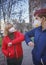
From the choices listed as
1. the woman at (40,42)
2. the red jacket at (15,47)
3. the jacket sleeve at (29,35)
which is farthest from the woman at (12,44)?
the woman at (40,42)

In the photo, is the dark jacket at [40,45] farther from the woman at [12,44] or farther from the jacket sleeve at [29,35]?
the woman at [12,44]

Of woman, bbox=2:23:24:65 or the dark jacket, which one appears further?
woman, bbox=2:23:24:65

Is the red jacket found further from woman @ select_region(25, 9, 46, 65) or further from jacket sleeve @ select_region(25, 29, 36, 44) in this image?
woman @ select_region(25, 9, 46, 65)

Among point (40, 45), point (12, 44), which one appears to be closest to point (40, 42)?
point (40, 45)

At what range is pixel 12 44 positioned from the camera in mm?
4332

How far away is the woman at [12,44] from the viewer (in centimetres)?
435

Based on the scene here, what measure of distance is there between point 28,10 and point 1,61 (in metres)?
1.61

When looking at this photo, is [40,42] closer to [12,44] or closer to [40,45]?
[40,45]

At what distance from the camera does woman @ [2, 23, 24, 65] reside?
4348 millimetres

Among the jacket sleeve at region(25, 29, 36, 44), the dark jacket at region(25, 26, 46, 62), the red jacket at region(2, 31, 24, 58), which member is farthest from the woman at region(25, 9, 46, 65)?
the red jacket at region(2, 31, 24, 58)

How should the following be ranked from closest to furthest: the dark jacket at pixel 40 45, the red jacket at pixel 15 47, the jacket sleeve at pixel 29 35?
the dark jacket at pixel 40 45
the jacket sleeve at pixel 29 35
the red jacket at pixel 15 47

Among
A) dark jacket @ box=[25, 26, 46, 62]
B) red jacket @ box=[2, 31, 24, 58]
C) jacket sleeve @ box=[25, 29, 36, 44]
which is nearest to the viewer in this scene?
dark jacket @ box=[25, 26, 46, 62]

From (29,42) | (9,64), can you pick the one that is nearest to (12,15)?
(9,64)

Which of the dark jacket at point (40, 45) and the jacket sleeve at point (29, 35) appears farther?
the jacket sleeve at point (29, 35)
